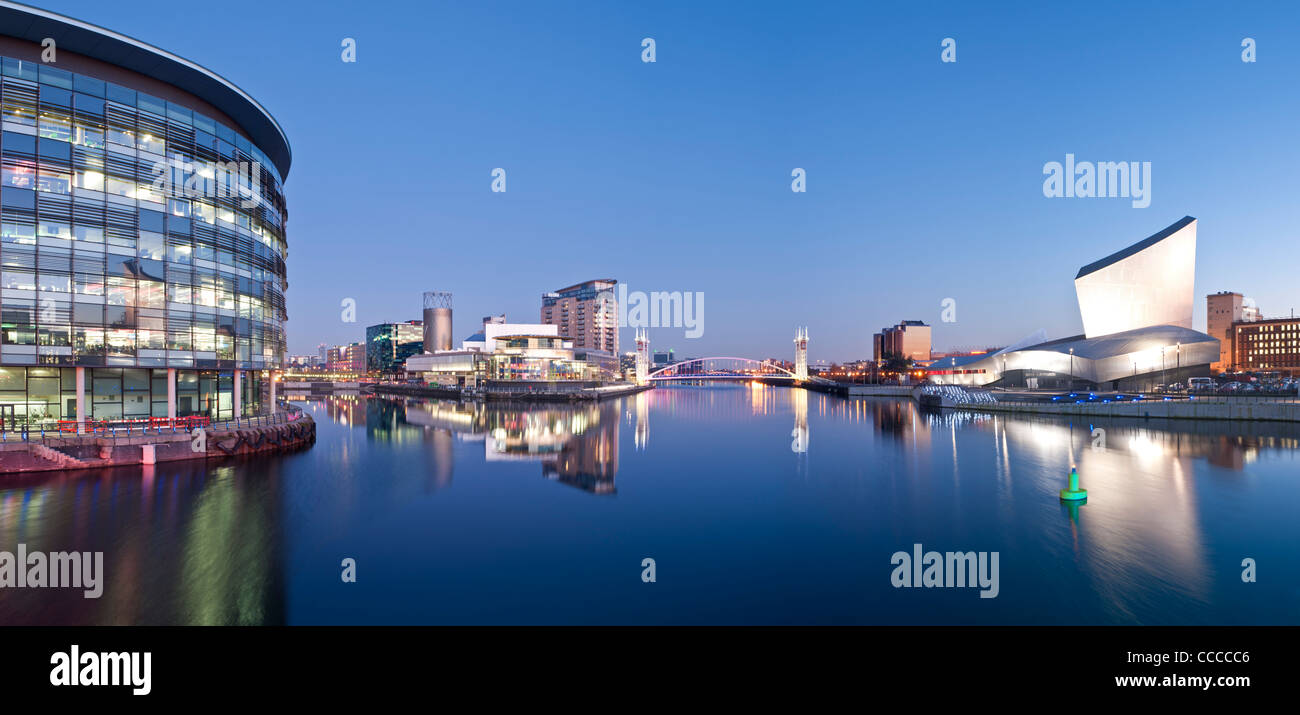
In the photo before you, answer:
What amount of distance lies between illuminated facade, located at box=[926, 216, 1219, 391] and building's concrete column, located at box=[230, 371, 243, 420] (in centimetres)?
9416

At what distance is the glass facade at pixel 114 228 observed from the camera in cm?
2712

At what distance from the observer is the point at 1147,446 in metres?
35.2

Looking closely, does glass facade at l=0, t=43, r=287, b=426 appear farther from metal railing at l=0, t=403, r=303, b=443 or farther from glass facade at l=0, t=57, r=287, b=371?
metal railing at l=0, t=403, r=303, b=443

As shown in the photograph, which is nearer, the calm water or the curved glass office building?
the calm water

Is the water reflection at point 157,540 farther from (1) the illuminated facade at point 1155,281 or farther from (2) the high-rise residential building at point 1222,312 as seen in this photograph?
(2) the high-rise residential building at point 1222,312

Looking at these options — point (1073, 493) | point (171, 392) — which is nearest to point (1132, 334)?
point (1073, 493)

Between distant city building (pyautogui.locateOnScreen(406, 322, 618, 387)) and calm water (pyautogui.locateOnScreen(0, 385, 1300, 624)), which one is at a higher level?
distant city building (pyautogui.locateOnScreen(406, 322, 618, 387))

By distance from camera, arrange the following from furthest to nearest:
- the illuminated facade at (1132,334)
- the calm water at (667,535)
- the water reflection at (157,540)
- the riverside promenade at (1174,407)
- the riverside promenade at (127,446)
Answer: the illuminated facade at (1132,334), the riverside promenade at (1174,407), the riverside promenade at (127,446), the calm water at (667,535), the water reflection at (157,540)

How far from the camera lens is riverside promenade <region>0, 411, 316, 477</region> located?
76.7 ft

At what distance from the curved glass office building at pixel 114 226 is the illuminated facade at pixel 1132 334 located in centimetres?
9506

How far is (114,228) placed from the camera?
29.0m
